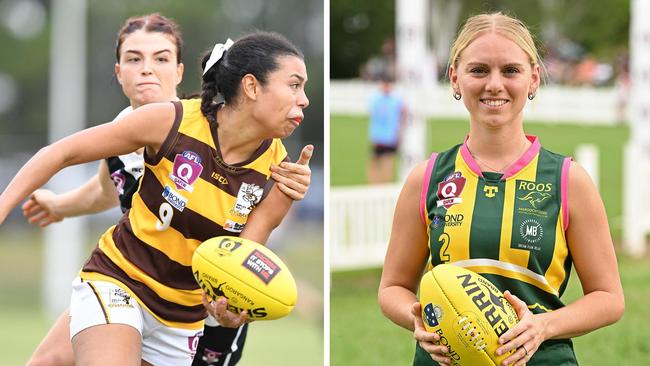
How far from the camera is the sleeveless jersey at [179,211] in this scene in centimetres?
402

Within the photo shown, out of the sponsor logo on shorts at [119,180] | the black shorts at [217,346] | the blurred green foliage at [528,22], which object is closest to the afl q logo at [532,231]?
the sponsor logo on shorts at [119,180]

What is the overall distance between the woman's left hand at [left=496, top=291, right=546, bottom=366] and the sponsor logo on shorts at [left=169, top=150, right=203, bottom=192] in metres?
1.34

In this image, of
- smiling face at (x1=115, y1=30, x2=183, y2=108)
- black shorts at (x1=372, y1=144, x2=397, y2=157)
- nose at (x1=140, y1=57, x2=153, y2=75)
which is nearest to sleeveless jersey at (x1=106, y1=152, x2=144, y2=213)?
smiling face at (x1=115, y1=30, x2=183, y2=108)

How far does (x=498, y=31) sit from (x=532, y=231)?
58 centimetres

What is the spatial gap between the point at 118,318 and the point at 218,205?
0.52m

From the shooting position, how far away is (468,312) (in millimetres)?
3133

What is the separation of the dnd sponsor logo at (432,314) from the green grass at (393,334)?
445cm

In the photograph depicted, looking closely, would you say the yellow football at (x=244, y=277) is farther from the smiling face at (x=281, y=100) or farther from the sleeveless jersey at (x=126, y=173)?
the sleeveless jersey at (x=126, y=173)

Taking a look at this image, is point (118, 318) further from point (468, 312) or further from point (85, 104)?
point (85, 104)

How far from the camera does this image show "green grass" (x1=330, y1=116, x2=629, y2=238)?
18.6 meters

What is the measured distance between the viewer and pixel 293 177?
13.4 ft

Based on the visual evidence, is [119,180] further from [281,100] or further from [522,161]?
[522,161]

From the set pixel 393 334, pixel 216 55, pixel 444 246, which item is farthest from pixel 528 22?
pixel 444 246

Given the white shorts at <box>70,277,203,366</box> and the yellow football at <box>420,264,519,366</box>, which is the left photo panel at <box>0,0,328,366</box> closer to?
the white shorts at <box>70,277,203,366</box>
